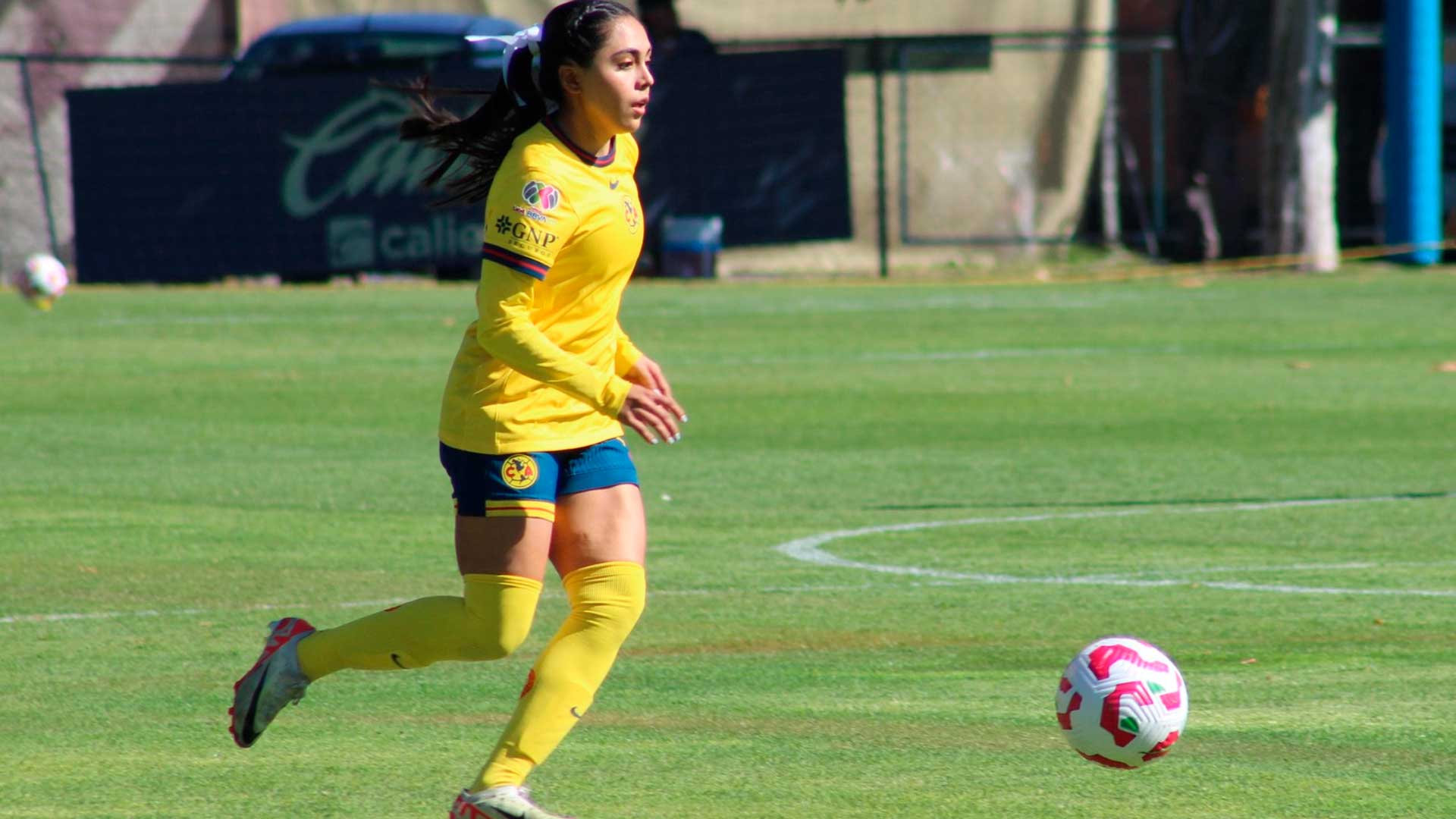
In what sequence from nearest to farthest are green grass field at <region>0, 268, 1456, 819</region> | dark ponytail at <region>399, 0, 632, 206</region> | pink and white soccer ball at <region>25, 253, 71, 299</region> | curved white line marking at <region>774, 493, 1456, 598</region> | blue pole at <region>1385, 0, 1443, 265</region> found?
dark ponytail at <region>399, 0, 632, 206</region> → green grass field at <region>0, 268, 1456, 819</region> → curved white line marking at <region>774, 493, 1456, 598</region> → pink and white soccer ball at <region>25, 253, 71, 299</region> → blue pole at <region>1385, 0, 1443, 265</region>

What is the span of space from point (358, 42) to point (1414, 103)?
12.6m

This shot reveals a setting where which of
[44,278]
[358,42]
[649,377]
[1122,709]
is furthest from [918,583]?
[358,42]

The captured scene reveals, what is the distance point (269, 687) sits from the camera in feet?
20.1

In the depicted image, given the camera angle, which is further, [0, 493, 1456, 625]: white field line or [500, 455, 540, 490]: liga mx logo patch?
[0, 493, 1456, 625]: white field line

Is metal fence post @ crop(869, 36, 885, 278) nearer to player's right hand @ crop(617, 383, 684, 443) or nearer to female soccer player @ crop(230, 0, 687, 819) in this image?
female soccer player @ crop(230, 0, 687, 819)

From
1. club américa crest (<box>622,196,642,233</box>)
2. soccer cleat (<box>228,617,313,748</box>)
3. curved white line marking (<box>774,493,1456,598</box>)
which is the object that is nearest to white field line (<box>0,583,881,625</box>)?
curved white line marking (<box>774,493,1456,598</box>)

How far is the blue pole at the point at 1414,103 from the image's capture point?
28922mm

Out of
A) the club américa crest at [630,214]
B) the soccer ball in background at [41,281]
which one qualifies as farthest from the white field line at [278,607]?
the soccer ball in background at [41,281]

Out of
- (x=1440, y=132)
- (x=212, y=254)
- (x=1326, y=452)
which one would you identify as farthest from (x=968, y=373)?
(x=1440, y=132)

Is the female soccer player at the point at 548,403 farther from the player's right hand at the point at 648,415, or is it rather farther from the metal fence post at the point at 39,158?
the metal fence post at the point at 39,158

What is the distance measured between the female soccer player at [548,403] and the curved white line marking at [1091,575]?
12.5 ft

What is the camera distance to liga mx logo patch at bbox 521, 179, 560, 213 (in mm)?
5684

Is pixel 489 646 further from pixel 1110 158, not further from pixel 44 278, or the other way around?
pixel 1110 158

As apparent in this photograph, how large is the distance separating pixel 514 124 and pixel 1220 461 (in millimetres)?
8157
